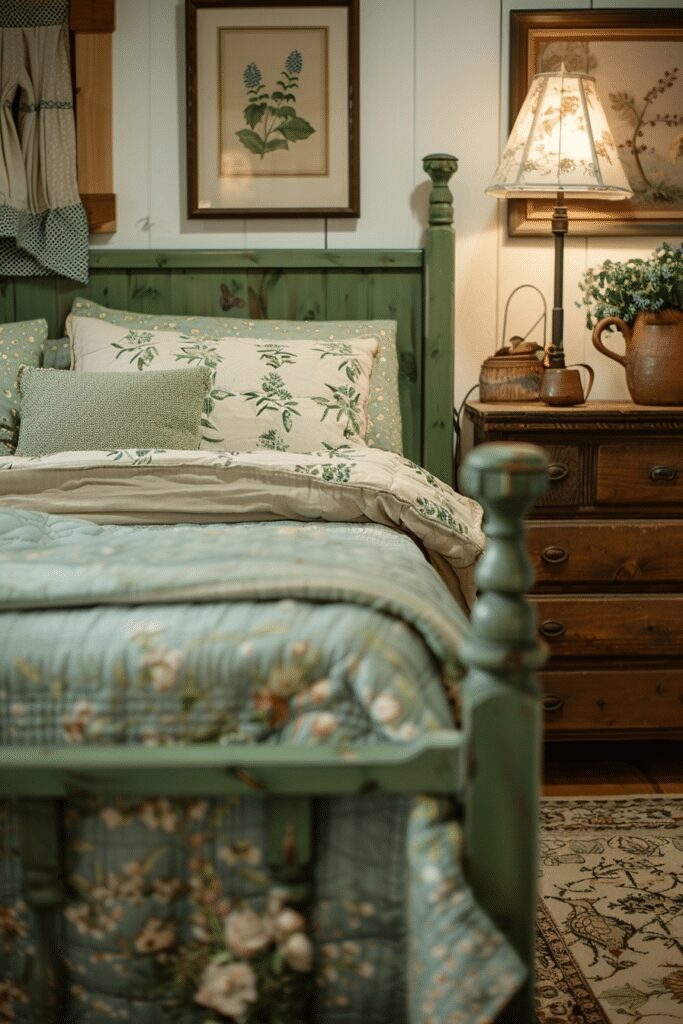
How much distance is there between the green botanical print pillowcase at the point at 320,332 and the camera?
2.65m

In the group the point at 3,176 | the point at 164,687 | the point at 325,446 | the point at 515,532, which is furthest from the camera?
the point at 3,176

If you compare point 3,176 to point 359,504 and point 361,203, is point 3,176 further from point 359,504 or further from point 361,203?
point 359,504

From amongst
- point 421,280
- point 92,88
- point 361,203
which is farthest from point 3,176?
point 421,280

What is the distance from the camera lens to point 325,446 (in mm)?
2396

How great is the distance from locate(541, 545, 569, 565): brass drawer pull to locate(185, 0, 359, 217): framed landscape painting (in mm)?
1085

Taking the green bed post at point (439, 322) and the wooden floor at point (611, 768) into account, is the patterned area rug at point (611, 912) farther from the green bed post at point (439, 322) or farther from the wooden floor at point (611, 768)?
the green bed post at point (439, 322)

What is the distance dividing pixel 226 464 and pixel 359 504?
0.83 ft

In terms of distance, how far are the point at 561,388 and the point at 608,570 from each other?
47 centimetres

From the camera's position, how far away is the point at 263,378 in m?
2.47

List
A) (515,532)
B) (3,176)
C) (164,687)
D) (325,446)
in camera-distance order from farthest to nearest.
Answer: (3,176), (325,446), (164,687), (515,532)

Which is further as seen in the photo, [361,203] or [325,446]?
[361,203]

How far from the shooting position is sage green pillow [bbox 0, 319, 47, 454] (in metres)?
2.45

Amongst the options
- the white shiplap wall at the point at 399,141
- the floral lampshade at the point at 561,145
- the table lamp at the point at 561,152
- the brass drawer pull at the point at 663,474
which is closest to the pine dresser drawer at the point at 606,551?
the brass drawer pull at the point at 663,474

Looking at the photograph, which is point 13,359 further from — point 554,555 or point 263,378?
point 554,555
